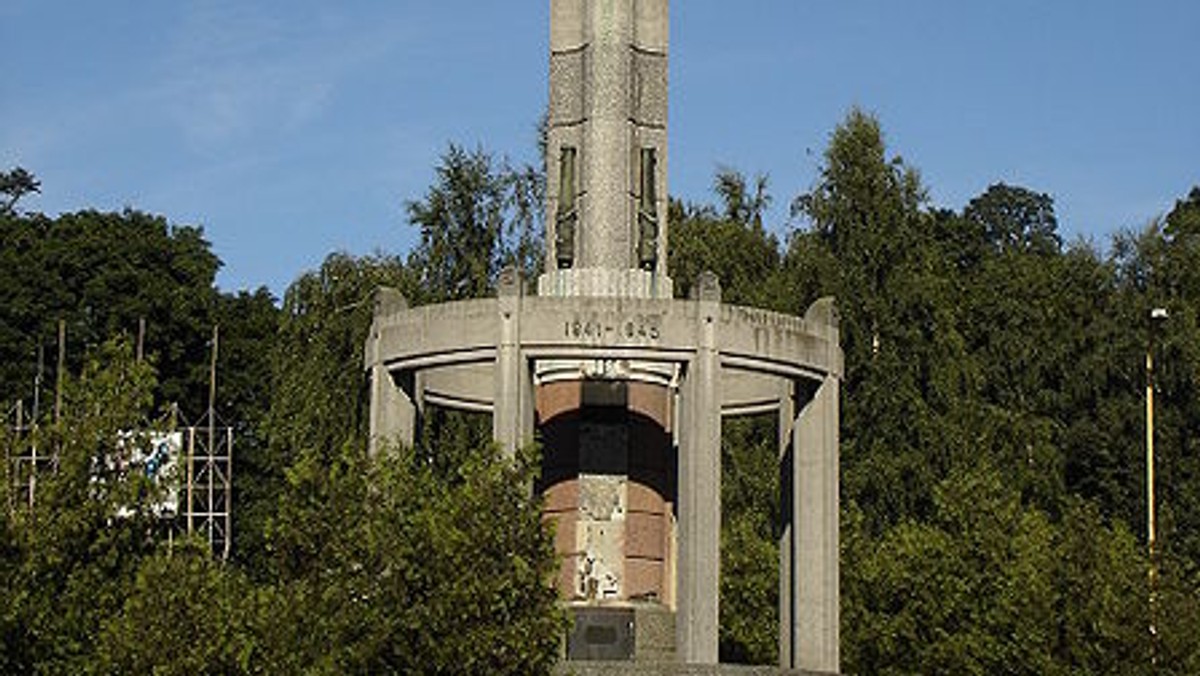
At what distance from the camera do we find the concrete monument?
2980cm

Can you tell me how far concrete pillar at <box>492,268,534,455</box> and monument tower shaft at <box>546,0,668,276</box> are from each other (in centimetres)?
294

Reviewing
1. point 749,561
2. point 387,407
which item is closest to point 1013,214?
point 749,561

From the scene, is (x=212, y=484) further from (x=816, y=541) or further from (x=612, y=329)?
(x=612, y=329)

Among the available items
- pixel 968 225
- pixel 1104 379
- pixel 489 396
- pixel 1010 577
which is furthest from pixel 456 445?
pixel 968 225

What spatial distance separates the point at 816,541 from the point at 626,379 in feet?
12.6

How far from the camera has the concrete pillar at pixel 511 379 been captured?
29375 millimetres

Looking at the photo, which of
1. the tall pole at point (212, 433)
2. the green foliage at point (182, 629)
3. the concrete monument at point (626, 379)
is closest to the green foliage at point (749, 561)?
the concrete monument at point (626, 379)

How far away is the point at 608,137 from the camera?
108 ft

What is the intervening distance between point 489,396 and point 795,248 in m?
21.4

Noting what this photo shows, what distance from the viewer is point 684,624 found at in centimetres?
2928

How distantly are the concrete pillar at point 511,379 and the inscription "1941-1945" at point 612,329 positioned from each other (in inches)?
29.4

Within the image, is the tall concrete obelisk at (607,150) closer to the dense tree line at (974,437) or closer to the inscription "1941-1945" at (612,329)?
the inscription "1941-1945" at (612,329)

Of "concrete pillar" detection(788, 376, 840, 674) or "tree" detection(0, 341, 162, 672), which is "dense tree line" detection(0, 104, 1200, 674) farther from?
"concrete pillar" detection(788, 376, 840, 674)

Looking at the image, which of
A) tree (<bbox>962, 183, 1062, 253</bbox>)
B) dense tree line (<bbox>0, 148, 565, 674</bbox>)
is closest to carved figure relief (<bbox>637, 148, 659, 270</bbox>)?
dense tree line (<bbox>0, 148, 565, 674</bbox>)
